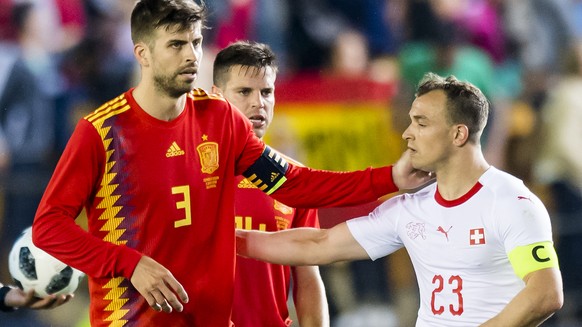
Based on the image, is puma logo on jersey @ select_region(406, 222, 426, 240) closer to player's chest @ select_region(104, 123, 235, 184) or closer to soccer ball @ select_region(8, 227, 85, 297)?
player's chest @ select_region(104, 123, 235, 184)

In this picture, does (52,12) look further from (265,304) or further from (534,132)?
(534,132)

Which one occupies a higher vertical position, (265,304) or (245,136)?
(245,136)

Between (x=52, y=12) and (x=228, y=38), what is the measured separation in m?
1.42

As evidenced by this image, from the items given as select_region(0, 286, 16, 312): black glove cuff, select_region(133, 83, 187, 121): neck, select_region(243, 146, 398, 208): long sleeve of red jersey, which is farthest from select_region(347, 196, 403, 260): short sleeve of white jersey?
select_region(0, 286, 16, 312): black glove cuff

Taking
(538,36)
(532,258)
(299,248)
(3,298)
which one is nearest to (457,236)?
(532,258)

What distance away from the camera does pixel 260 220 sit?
14.9ft

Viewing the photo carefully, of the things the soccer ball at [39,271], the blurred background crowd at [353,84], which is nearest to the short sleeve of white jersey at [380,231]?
the soccer ball at [39,271]

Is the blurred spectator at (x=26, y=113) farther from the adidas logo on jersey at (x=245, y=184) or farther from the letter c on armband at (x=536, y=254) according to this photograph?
the letter c on armband at (x=536, y=254)

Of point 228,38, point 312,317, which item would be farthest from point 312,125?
point 312,317

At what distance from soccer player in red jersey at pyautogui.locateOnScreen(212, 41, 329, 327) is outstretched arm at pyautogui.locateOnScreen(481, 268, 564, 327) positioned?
1.20m

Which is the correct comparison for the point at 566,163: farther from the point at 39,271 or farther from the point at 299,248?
the point at 39,271

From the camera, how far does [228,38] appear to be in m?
8.02

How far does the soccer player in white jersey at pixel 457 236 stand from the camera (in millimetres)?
3713

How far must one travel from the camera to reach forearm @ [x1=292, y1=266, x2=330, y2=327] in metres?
4.71
